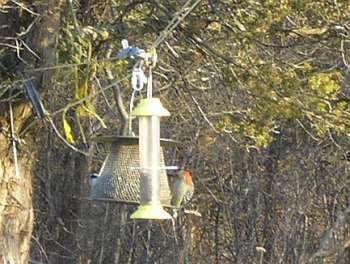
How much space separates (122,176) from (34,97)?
0.86 m

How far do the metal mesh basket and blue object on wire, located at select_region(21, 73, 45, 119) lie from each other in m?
0.55

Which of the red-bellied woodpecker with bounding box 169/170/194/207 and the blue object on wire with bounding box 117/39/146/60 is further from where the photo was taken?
the red-bellied woodpecker with bounding box 169/170/194/207

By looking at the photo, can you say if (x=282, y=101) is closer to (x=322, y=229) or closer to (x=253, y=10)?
(x=253, y=10)

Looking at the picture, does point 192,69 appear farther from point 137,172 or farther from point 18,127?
point 137,172

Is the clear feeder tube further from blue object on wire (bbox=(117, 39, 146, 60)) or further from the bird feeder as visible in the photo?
blue object on wire (bbox=(117, 39, 146, 60))

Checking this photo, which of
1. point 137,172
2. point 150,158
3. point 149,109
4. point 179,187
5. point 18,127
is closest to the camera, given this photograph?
point 149,109

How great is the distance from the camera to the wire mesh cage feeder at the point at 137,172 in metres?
4.24

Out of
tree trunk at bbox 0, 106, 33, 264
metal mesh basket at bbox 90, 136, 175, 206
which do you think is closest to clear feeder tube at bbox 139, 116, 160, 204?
metal mesh basket at bbox 90, 136, 175, 206

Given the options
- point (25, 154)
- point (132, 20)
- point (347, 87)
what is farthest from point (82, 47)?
point (347, 87)

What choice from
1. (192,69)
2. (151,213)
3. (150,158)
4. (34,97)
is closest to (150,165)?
(150,158)

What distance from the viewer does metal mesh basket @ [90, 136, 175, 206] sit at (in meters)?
4.95

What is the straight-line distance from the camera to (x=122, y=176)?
499 centimetres

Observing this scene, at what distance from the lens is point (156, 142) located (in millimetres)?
4262

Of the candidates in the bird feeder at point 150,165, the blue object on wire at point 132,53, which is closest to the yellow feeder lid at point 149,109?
the bird feeder at point 150,165
